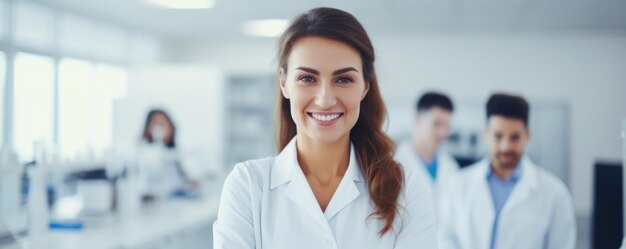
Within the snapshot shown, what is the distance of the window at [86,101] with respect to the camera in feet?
15.5

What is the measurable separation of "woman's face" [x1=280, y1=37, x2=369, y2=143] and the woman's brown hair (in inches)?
0.8

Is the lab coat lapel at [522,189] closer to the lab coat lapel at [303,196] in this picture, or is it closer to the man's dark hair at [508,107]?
the man's dark hair at [508,107]

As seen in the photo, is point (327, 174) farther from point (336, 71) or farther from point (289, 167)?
point (336, 71)

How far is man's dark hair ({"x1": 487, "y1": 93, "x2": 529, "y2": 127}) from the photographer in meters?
1.57

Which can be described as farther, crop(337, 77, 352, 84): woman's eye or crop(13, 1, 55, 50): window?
crop(13, 1, 55, 50): window

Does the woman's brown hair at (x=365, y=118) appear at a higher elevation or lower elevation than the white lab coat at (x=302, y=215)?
higher

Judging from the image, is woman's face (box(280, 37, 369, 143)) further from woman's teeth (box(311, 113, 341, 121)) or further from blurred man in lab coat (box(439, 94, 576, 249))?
blurred man in lab coat (box(439, 94, 576, 249))

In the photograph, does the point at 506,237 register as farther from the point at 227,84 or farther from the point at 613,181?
the point at 227,84

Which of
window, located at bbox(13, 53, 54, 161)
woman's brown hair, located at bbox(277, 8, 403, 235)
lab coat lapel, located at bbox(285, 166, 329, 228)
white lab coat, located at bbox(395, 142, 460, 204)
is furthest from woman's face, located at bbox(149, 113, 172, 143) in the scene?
lab coat lapel, located at bbox(285, 166, 329, 228)

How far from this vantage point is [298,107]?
1.03 meters

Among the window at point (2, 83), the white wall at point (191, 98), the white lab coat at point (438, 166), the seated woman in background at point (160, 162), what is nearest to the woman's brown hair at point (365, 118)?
the white lab coat at point (438, 166)

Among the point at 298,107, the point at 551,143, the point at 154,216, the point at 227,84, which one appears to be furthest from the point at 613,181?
the point at 227,84

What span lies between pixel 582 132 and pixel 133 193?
4095 millimetres

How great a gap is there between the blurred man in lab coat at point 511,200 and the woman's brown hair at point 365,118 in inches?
21.3
